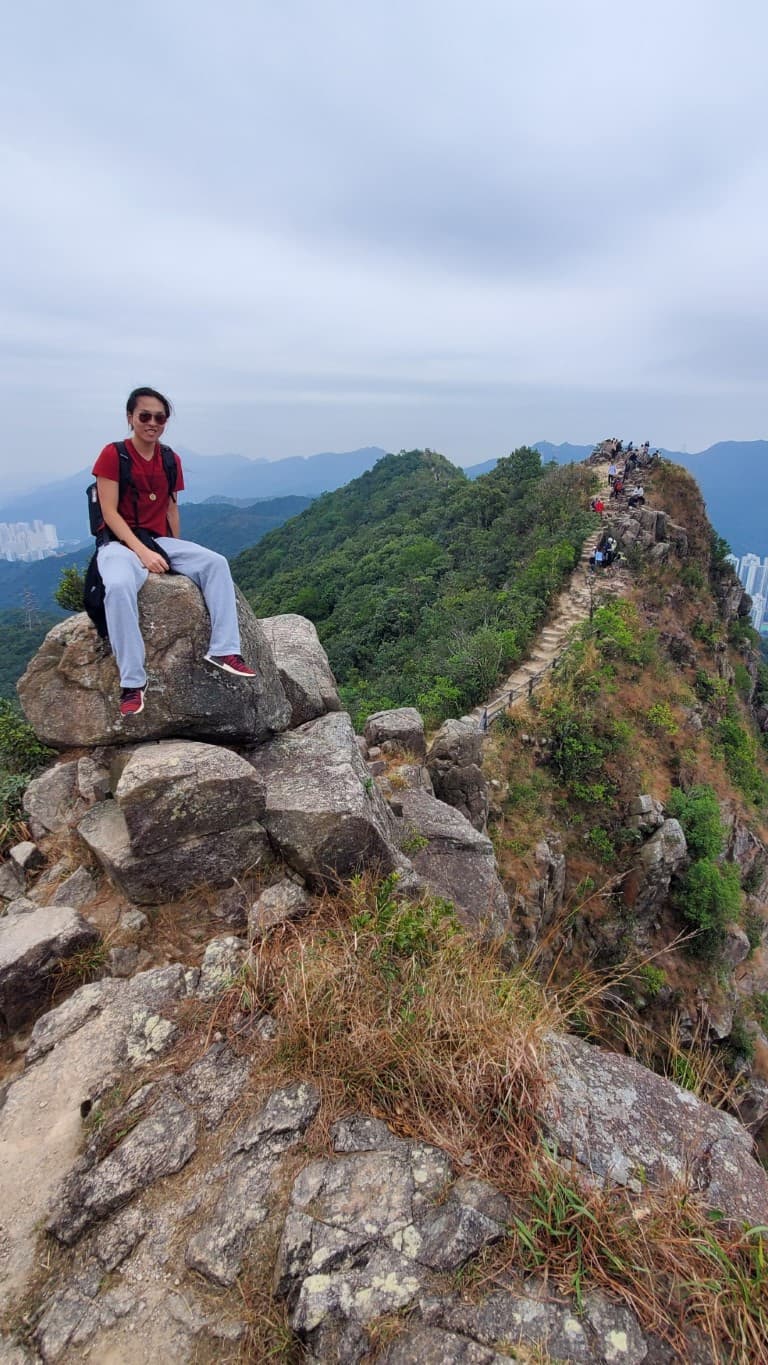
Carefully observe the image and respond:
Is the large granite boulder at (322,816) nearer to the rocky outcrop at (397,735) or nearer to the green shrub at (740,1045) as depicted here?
the rocky outcrop at (397,735)

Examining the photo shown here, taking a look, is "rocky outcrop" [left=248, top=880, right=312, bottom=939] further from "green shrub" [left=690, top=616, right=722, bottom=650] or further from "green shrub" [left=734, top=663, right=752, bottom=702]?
"green shrub" [left=734, top=663, right=752, bottom=702]

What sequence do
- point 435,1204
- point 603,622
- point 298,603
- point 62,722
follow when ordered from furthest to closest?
point 298,603 < point 603,622 < point 62,722 < point 435,1204

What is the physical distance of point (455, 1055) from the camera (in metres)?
3.23

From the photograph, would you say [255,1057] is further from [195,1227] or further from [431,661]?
[431,661]

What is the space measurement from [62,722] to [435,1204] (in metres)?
4.32

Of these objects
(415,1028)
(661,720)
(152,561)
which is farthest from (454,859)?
(661,720)

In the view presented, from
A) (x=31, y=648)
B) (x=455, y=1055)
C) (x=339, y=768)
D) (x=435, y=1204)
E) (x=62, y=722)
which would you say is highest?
(x=62, y=722)

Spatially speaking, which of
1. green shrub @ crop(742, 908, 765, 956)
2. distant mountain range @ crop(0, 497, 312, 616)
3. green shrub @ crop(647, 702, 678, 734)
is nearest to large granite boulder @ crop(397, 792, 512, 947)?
green shrub @ crop(647, 702, 678, 734)

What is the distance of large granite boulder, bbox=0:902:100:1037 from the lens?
3.90 metres

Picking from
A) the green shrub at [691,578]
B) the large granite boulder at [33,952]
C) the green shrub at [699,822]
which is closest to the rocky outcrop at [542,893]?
the green shrub at [699,822]

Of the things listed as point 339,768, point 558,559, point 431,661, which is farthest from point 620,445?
point 339,768

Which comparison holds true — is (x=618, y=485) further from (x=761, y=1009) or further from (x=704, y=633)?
(x=761, y=1009)

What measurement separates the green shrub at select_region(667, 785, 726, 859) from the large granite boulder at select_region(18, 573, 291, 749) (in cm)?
1266

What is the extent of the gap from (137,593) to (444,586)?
1080 inches
